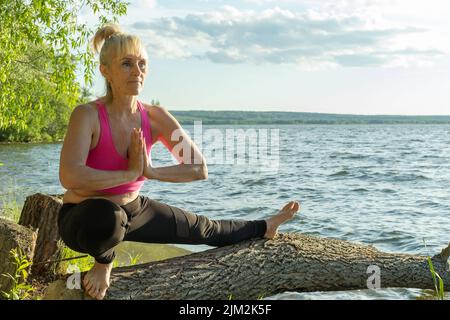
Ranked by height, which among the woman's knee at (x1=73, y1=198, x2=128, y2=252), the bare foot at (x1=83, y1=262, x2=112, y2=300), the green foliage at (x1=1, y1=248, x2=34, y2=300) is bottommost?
the green foliage at (x1=1, y1=248, x2=34, y2=300)

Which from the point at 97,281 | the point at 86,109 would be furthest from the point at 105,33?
the point at 97,281

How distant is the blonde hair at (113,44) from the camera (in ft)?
13.4

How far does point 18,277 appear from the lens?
535 centimetres

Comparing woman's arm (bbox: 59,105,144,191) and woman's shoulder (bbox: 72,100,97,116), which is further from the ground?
woman's shoulder (bbox: 72,100,97,116)

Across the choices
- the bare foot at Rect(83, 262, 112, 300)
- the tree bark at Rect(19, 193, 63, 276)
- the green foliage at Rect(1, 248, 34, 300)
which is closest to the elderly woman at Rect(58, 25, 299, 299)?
the bare foot at Rect(83, 262, 112, 300)

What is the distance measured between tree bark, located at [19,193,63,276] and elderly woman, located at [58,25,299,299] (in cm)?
182

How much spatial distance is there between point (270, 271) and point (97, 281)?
5.34ft

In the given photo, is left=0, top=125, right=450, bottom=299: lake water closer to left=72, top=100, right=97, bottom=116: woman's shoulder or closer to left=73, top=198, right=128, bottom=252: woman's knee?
left=73, top=198, right=128, bottom=252: woman's knee

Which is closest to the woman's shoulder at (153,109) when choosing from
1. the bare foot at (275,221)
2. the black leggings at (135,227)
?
the black leggings at (135,227)

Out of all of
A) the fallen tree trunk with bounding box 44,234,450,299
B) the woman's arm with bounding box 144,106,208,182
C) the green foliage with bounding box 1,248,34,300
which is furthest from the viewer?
the green foliage with bounding box 1,248,34,300

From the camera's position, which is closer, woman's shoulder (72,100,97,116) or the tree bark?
woman's shoulder (72,100,97,116)

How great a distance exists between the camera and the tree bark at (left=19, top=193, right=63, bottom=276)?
5957mm

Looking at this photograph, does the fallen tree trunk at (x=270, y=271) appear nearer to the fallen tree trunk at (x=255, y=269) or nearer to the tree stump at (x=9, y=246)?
the fallen tree trunk at (x=255, y=269)
